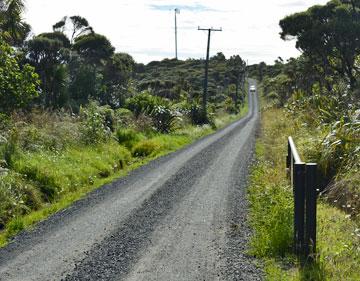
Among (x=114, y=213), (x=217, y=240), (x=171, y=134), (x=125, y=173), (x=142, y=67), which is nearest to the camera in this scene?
(x=217, y=240)

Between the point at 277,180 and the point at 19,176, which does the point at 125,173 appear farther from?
the point at 277,180

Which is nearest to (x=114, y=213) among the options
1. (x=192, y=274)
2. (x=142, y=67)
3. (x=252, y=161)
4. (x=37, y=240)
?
(x=37, y=240)

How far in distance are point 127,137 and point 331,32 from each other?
51.5 ft

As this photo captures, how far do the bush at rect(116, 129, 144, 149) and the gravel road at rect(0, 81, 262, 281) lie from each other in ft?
22.4

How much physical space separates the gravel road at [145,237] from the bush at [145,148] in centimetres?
598

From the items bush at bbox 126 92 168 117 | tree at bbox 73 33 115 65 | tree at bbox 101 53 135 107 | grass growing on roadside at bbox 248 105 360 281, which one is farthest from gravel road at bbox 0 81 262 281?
tree at bbox 73 33 115 65

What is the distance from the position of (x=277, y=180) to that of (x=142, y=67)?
117327mm

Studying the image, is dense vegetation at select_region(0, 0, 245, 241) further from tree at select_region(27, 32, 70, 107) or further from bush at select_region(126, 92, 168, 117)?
tree at select_region(27, 32, 70, 107)

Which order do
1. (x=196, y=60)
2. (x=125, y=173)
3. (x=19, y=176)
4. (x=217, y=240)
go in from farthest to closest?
(x=196, y=60)
(x=125, y=173)
(x=19, y=176)
(x=217, y=240)

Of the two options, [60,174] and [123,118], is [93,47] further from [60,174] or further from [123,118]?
[60,174]

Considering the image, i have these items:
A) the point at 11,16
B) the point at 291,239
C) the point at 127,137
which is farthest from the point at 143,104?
the point at 291,239

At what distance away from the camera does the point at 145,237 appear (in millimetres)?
7078

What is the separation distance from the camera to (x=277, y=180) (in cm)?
1016

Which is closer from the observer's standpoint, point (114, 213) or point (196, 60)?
point (114, 213)
